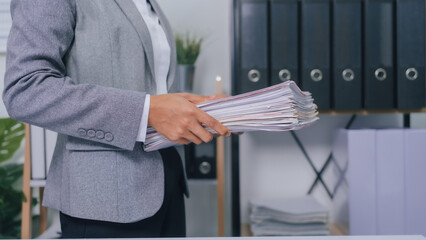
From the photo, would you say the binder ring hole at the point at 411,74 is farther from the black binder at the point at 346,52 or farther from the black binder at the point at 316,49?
the black binder at the point at 316,49

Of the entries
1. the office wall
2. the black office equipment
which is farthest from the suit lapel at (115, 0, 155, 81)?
the office wall

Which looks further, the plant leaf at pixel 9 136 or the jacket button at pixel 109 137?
the plant leaf at pixel 9 136

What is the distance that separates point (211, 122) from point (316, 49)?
2.79ft

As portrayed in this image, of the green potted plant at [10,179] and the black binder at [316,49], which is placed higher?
the black binder at [316,49]

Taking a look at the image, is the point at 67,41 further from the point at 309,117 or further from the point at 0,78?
the point at 0,78

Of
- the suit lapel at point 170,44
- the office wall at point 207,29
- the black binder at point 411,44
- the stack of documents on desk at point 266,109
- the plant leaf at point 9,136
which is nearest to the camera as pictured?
the stack of documents on desk at point 266,109

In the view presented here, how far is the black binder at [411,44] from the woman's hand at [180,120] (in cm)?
96

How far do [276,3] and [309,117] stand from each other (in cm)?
78

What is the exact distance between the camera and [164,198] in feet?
2.48

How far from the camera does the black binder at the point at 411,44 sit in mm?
1317

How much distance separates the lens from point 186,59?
153cm

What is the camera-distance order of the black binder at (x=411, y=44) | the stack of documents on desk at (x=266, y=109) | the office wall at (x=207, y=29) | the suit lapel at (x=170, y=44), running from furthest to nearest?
the office wall at (x=207, y=29), the black binder at (x=411, y=44), the suit lapel at (x=170, y=44), the stack of documents on desk at (x=266, y=109)

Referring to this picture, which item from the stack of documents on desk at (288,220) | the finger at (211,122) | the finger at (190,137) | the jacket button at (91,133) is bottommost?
the stack of documents on desk at (288,220)

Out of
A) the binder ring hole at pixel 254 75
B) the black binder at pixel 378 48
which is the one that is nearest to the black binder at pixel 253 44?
the binder ring hole at pixel 254 75
